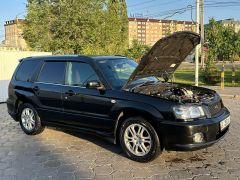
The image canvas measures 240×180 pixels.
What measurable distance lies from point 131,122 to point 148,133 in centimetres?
35

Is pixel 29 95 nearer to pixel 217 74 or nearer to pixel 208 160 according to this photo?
pixel 208 160

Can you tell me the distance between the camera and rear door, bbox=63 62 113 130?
226 inches

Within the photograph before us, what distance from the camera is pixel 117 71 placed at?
20.1 ft

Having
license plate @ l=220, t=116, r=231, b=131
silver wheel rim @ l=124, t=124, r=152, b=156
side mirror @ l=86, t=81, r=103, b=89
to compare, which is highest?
side mirror @ l=86, t=81, r=103, b=89

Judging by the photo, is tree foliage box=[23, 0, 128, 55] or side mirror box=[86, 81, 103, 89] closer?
side mirror box=[86, 81, 103, 89]

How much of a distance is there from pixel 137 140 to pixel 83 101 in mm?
1276

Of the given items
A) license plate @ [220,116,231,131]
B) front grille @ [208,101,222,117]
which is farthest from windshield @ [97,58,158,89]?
license plate @ [220,116,231,131]

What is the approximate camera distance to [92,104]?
5.86 m

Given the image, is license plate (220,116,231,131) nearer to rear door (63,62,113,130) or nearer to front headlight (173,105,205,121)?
front headlight (173,105,205,121)

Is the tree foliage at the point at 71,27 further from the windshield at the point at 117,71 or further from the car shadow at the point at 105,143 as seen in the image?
the windshield at the point at 117,71

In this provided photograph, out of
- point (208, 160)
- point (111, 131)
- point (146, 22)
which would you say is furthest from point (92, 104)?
point (146, 22)

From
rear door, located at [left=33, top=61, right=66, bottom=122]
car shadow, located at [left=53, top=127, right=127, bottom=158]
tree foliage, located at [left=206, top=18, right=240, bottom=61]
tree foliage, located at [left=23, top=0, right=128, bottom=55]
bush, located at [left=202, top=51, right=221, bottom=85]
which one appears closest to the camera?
car shadow, located at [left=53, top=127, right=127, bottom=158]

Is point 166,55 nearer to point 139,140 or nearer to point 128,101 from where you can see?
point 128,101

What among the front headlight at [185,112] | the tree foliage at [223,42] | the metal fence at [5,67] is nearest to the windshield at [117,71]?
the front headlight at [185,112]
